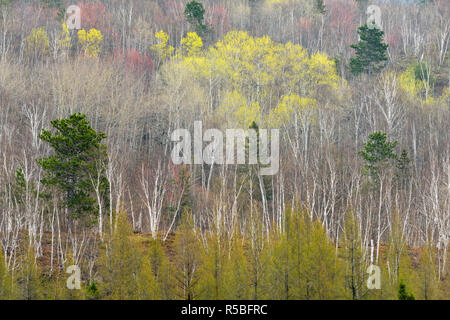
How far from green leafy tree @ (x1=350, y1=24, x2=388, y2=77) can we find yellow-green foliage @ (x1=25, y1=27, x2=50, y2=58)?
95.1ft

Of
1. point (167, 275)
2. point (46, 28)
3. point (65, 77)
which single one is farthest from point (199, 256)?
point (46, 28)

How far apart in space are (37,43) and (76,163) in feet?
109

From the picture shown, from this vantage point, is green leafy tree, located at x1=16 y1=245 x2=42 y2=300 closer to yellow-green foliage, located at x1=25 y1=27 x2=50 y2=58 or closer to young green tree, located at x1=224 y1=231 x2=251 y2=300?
young green tree, located at x1=224 y1=231 x2=251 y2=300

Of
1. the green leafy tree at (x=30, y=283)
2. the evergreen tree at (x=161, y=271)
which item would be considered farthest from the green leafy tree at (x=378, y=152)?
the green leafy tree at (x=30, y=283)

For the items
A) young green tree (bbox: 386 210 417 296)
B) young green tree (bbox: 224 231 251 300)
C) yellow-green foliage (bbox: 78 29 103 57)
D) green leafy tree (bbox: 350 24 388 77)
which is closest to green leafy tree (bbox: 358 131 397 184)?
young green tree (bbox: 386 210 417 296)

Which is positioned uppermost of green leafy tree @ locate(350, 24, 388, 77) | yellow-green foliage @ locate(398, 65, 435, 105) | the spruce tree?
the spruce tree

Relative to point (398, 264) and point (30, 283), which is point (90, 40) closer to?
point (30, 283)

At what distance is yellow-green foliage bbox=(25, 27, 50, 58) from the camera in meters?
52.6

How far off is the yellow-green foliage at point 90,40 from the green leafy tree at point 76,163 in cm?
3072

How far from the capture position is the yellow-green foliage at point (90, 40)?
53956 millimetres

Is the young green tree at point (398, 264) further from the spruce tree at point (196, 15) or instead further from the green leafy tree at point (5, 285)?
the spruce tree at point (196, 15)

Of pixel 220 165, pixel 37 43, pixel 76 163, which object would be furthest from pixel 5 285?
pixel 37 43

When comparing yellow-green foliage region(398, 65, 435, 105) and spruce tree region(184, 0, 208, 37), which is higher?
spruce tree region(184, 0, 208, 37)

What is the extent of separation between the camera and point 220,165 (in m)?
42.1
